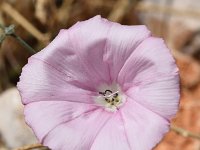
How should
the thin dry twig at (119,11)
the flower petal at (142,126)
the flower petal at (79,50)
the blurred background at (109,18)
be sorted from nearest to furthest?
the flower petal at (142,126)
the flower petal at (79,50)
the blurred background at (109,18)
the thin dry twig at (119,11)

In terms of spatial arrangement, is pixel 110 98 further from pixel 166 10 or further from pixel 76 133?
pixel 166 10

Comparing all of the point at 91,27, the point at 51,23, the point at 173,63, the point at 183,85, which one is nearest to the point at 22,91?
the point at 91,27

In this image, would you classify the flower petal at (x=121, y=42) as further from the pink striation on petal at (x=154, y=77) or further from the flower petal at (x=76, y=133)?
the flower petal at (x=76, y=133)

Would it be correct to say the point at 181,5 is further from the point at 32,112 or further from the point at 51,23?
the point at 32,112

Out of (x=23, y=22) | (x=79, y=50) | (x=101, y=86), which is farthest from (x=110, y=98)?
(x=23, y=22)

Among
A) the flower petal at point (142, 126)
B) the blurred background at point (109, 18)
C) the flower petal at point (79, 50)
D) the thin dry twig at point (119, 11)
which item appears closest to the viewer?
the flower petal at point (142, 126)

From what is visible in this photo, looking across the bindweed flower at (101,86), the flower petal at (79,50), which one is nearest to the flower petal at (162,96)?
the bindweed flower at (101,86)

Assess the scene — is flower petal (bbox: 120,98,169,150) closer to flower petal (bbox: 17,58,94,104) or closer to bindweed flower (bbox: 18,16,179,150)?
bindweed flower (bbox: 18,16,179,150)

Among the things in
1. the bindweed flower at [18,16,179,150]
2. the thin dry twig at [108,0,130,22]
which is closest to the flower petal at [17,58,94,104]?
the bindweed flower at [18,16,179,150]
